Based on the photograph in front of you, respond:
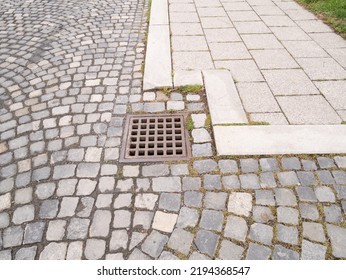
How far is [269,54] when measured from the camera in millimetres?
4363

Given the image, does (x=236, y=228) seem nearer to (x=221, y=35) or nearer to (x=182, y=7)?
(x=221, y=35)

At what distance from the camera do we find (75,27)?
A: 17.7 feet

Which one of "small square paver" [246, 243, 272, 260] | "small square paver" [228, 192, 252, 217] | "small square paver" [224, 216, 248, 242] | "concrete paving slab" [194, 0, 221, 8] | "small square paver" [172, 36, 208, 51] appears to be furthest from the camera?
"concrete paving slab" [194, 0, 221, 8]

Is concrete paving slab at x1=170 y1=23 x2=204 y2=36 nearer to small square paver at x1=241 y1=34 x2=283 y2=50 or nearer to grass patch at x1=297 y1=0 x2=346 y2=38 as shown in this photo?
small square paver at x1=241 y1=34 x2=283 y2=50

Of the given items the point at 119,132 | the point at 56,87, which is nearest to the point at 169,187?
the point at 119,132

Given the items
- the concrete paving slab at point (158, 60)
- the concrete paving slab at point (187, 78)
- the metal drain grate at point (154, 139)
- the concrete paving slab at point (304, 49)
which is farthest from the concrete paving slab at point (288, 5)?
the metal drain grate at point (154, 139)

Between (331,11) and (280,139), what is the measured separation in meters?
4.24

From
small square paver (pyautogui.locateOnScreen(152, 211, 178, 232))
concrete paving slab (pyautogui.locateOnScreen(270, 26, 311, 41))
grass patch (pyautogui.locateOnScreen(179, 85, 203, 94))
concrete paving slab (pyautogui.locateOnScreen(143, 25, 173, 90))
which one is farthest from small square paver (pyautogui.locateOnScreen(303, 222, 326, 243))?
concrete paving slab (pyautogui.locateOnScreen(270, 26, 311, 41))

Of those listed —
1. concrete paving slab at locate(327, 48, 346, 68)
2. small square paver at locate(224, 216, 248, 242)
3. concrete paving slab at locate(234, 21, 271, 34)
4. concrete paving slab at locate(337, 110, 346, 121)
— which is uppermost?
concrete paving slab at locate(327, 48, 346, 68)

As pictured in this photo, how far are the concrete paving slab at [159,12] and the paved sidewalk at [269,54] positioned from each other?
0.43ft

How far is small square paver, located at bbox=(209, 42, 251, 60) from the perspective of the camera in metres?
4.32

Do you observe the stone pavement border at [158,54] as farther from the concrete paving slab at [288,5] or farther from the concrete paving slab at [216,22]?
the concrete paving slab at [288,5]

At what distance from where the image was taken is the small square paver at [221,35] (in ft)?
15.7

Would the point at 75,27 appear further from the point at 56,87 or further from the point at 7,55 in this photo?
the point at 56,87
